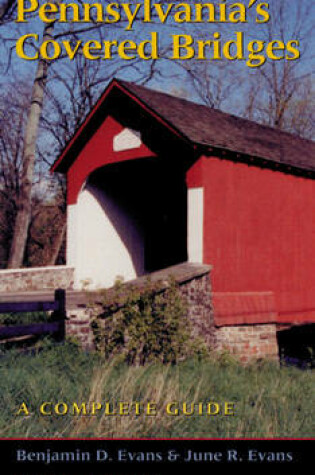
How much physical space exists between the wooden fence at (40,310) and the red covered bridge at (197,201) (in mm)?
3738

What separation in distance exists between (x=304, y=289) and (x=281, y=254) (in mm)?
1270

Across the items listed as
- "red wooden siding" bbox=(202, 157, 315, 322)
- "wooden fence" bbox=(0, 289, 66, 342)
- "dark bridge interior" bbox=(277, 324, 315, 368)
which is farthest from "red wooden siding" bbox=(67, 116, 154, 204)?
"dark bridge interior" bbox=(277, 324, 315, 368)

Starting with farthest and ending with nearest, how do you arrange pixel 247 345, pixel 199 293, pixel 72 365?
1. pixel 247 345
2. pixel 199 293
3. pixel 72 365

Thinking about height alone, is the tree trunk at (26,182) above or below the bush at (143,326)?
above

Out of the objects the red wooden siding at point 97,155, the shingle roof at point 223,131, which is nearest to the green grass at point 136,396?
the shingle roof at point 223,131

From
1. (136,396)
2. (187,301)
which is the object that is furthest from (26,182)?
(136,396)

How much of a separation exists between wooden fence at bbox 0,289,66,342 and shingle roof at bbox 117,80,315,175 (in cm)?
448

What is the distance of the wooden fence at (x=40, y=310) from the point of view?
27.1ft

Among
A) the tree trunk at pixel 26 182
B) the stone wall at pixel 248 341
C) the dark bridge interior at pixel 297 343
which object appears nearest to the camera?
the stone wall at pixel 248 341

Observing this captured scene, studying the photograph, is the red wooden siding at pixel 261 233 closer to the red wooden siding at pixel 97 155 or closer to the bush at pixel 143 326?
the red wooden siding at pixel 97 155

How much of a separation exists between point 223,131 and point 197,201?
235 cm
